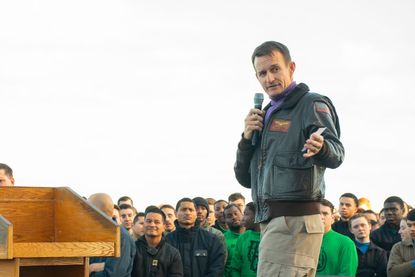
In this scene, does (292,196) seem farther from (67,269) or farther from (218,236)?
(218,236)

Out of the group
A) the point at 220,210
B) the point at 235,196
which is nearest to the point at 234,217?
the point at 220,210

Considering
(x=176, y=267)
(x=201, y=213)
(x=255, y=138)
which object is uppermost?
(x=255, y=138)

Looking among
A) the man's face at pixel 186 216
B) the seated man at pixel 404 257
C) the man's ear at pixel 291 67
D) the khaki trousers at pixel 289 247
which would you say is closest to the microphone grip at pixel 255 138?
the man's ear at pixel 291 67

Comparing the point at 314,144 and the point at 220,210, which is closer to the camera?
the point at 314,144

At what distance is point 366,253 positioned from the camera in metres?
11.8

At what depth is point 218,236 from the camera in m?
12.1

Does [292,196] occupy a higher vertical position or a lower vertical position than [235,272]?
higher

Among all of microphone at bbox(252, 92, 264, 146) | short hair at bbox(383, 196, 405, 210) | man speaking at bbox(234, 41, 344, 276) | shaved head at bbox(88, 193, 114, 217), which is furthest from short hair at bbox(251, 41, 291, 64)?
short hair at bbox(383, 196, 405, 210)

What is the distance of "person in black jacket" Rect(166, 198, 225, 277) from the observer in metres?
11.6

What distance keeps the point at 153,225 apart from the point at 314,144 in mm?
6731

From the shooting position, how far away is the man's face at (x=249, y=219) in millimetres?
11836

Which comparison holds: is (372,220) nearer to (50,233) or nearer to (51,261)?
(50,233)

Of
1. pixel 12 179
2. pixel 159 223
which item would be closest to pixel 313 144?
pixel 12 179

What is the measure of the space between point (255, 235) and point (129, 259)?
2696 millimetres
